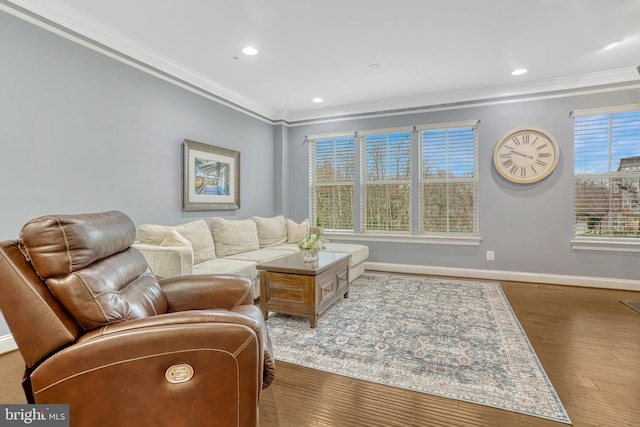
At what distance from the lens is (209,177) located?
408 centimetres

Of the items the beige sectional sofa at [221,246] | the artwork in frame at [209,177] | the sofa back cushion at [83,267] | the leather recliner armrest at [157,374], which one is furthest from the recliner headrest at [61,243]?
the artwork in frame at [209,177]

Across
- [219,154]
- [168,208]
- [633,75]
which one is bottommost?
[168,208]

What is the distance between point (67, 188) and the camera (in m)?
2.60

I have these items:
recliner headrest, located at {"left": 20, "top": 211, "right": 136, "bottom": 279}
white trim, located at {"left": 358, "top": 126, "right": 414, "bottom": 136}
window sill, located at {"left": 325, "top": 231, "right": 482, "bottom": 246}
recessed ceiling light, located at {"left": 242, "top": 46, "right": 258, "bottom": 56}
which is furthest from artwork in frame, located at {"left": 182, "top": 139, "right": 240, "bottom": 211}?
recliner headrest, located at {"left": 20, "top": 211, "right": 136, "bottom": 279}

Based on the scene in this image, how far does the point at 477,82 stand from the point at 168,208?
13.9 feet

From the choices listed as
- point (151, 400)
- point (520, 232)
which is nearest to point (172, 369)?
point (151, 400)

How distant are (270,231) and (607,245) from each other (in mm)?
4365

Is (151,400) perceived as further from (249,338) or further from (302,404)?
(302,404)

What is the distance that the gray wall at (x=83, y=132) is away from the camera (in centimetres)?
230

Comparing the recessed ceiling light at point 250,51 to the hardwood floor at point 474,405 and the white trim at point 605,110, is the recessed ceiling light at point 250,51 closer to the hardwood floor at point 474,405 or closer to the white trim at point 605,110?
the hardwood floor at point 474,405

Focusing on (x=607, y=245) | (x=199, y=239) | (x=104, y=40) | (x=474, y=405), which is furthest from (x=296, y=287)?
(x=607, y=245)

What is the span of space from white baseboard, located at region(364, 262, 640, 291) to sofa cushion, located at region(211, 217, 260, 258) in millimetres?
2086

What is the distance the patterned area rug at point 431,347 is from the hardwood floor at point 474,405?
8 centimetres

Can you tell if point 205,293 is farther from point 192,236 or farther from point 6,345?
point 6,345
